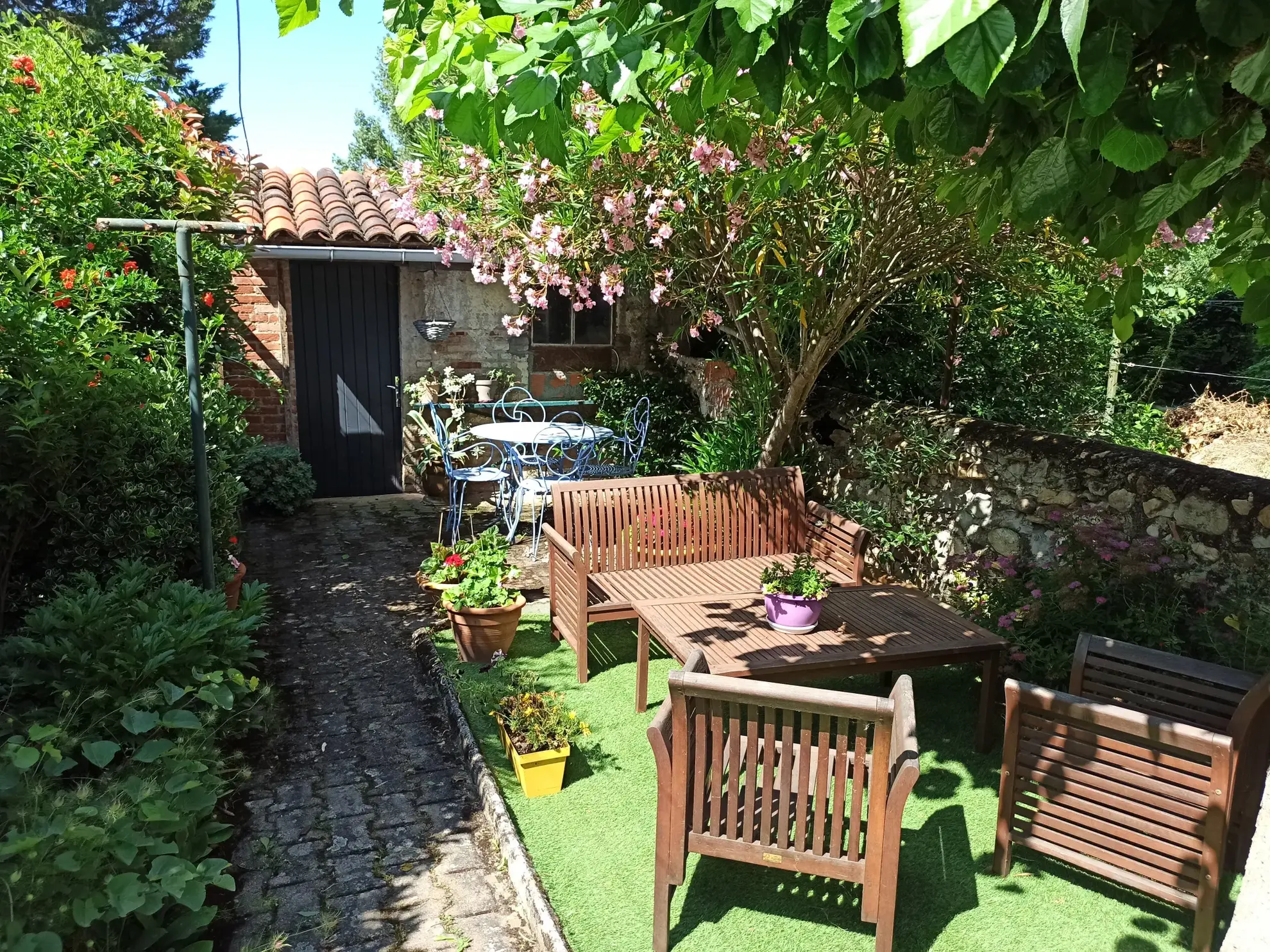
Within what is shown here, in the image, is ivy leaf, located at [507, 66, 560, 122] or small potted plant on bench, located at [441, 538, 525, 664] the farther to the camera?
small potted plant on bench, located at [441, 538, 525, 664]

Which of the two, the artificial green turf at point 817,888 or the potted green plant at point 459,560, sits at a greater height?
the potted green plant at point 459,560

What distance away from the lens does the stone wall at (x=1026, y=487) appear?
4.35 meters

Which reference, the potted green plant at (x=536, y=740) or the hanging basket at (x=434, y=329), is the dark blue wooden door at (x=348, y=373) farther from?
the potted green plant at (x=536, y=740)

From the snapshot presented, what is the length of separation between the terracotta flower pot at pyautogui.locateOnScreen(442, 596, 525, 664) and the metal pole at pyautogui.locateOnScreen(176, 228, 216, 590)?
1.34 m

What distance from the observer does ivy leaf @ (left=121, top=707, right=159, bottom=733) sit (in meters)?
3.39

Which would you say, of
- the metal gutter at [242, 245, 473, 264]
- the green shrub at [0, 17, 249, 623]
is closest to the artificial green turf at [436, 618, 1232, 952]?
the green shrub at [0, 17, 249, 623]

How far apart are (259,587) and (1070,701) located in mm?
4015

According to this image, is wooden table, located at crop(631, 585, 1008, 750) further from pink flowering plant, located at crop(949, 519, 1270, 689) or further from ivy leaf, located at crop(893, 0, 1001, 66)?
ivy leaf, located at crop(893, 0, 1001, 66)

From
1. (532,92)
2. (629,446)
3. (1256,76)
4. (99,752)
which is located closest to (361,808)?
(99,752)

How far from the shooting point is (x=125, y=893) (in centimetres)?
263

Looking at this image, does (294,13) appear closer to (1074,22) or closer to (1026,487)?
(1074,22)

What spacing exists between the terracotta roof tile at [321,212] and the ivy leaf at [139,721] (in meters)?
4.86

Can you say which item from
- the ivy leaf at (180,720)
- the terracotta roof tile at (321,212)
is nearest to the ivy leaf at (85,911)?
the ivy leaf at (180,720)

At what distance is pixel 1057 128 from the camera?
233 centimetres
